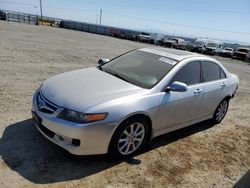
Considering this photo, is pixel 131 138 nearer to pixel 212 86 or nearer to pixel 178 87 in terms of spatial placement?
pixel 178 87

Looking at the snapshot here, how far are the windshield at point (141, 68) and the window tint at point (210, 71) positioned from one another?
0.91 m

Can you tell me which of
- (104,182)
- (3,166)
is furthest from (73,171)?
(3,166)

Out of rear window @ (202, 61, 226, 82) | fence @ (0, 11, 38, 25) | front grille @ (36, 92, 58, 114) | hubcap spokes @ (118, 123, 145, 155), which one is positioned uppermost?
rear window @ (202, 61, 226, 82)

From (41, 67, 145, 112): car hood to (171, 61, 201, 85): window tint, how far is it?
2.93 feet

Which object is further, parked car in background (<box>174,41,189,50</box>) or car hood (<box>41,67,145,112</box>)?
parked car in background (<box>174,41,189,50</box>)

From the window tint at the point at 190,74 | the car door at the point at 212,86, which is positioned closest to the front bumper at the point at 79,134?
the window tint at the point at 190,74

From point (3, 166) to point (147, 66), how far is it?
2734 millimetres

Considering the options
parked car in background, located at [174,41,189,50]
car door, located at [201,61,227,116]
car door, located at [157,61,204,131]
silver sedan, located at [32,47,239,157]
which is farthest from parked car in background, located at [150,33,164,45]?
car door, located at [157,61,204,131]

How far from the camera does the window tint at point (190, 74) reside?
478 cm

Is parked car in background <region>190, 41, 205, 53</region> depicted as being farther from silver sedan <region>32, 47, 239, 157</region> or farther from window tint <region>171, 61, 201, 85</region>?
window tint <region>171, 61, 201, 85</region>

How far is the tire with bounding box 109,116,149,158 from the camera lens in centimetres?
389

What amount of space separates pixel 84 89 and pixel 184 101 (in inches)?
67.9

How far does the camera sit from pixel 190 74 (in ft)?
16.6

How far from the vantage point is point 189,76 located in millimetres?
5035
